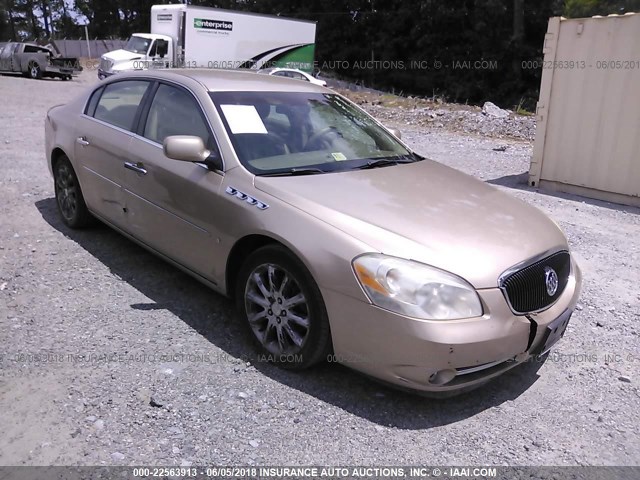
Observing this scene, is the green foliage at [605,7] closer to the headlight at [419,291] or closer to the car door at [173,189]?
the car door at [173,189]

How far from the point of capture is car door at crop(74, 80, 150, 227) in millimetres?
4625

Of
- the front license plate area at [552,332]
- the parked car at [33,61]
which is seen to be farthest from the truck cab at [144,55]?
the front license plate area at [552,332]

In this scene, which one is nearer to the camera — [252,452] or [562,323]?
[252,452]

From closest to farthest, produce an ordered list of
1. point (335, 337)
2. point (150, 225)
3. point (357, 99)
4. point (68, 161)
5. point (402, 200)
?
1. point (335, 337)
2. point (402, 200)
3. point (150, 225)
4. point (68, 161)
5. point (357, 99)

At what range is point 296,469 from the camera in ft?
8.77

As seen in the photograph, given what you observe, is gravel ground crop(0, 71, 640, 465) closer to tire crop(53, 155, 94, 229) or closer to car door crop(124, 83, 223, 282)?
car door crop(124, 83, 223, 282)

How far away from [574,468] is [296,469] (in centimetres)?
132

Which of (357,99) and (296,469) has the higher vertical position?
(357,99)

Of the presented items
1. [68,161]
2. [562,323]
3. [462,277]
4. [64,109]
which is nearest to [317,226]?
[462,277]

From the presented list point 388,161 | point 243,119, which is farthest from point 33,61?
point 388,161

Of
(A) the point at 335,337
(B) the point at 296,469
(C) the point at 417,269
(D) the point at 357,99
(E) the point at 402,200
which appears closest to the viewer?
(B) the point at 296,469

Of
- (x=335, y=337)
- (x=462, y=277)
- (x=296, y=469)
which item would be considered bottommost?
(x=296, y=469)

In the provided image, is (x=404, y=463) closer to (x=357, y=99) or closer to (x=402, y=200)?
(x=402, y=200)

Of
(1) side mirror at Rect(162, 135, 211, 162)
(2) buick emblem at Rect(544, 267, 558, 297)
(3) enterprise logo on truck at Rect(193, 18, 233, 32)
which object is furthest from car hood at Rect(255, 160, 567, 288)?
(3) enterprise logo on truck at Rect(193, 18, 233, 32)
